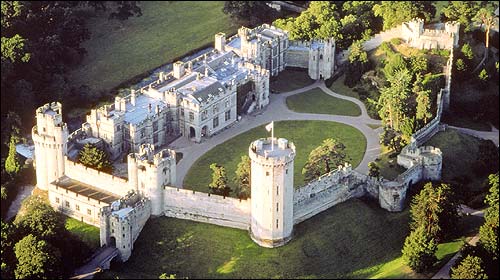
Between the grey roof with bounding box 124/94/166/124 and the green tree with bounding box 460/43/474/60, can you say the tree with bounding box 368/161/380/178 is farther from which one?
the green tree with bounding box 460/43/474/60

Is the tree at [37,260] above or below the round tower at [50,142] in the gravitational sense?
below

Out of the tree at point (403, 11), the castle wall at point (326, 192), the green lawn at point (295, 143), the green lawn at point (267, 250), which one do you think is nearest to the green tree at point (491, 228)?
the green lawn at point (267, 250)

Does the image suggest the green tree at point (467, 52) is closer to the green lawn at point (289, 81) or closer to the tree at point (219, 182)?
the green lawn at point (289, 81)

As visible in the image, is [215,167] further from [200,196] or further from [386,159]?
[386,159]

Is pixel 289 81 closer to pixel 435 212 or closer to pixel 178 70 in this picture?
pixel 178 70

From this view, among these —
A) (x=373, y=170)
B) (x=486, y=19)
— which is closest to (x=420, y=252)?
(x=373, y=170)

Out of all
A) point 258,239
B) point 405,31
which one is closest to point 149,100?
point 258,239
